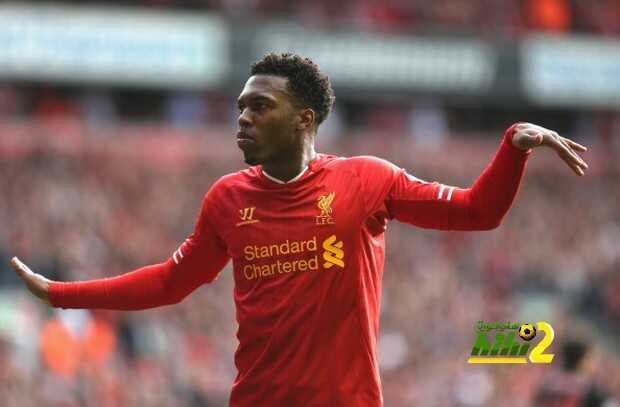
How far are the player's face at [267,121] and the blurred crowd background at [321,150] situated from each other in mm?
6131

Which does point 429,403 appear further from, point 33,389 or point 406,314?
point 33,389

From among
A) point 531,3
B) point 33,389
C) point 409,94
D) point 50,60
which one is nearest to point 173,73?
point 50,60

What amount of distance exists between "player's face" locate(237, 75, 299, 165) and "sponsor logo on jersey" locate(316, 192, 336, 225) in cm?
24

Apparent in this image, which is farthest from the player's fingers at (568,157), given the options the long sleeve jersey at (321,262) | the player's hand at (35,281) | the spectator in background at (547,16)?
the spectator in background at (547,16)

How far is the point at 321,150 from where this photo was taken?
1992 centimetres

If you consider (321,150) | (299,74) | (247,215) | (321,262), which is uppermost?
(299,74)

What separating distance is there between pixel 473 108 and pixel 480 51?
1259 millimetres

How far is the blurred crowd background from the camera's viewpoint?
43.5 feet

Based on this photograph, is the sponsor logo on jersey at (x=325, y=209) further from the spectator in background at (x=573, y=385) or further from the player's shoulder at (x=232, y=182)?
the spectator in background at (x=573, y=385)

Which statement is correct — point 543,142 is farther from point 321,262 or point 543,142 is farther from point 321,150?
point 321,150

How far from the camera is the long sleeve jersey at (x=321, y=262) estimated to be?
4410 mm

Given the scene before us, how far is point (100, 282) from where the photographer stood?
4965 millimetres

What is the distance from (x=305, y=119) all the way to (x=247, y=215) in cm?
43

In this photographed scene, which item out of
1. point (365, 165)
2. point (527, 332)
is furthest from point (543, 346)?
point (365, 165)
